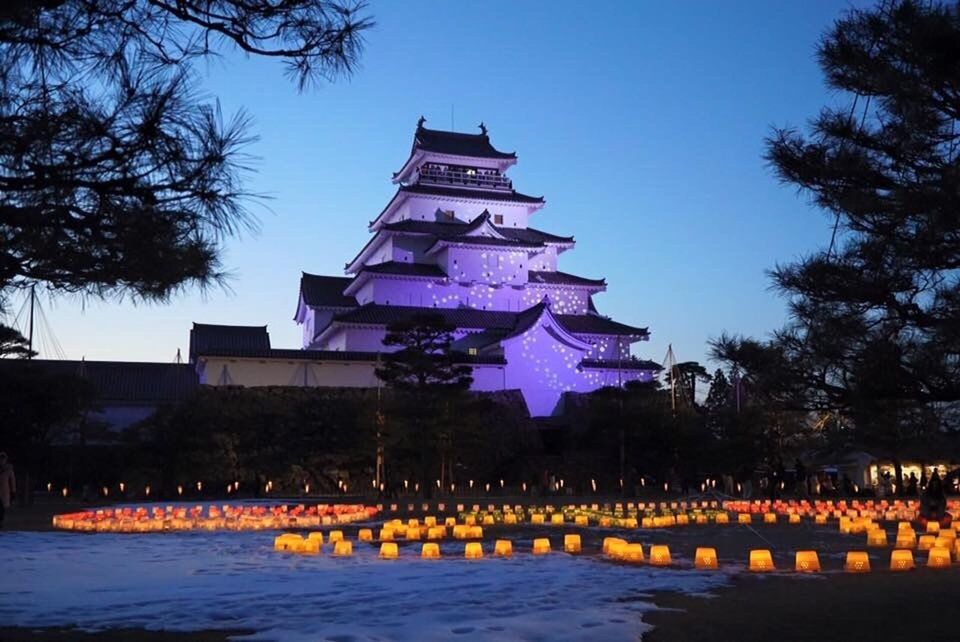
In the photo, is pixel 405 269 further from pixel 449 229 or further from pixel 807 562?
pixel 807 562

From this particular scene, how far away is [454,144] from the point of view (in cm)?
5166

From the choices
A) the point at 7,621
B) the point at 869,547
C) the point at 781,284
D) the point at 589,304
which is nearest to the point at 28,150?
the point at 7,621

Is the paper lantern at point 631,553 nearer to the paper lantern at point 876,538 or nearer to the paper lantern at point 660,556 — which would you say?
the paper lantern at point 660,556

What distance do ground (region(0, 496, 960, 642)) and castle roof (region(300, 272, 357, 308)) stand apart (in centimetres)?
3484

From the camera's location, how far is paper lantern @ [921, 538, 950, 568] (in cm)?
1020

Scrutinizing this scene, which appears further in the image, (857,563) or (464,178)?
(464,178)

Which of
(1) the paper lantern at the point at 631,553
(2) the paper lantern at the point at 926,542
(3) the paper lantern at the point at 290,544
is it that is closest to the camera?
(1) the paper lantern at the point at 631,553

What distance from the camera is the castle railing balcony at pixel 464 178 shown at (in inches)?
1971

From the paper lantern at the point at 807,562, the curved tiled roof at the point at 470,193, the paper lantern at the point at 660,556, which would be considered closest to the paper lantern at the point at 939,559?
the paper lantern at the point at 807,562

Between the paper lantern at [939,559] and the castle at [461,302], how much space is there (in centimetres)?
2858

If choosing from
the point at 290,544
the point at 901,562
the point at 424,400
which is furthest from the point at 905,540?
the point at 424,400

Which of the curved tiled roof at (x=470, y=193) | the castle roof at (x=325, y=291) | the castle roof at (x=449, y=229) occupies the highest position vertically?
the curved tiled roof at (x=470, y=193)

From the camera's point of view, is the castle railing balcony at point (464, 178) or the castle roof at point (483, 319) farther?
the castle railing balcony at point (464, 178)

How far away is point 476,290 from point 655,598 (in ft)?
128
